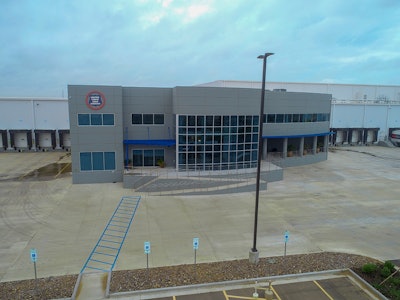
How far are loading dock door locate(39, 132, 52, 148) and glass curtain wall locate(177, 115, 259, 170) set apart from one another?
2663 cm

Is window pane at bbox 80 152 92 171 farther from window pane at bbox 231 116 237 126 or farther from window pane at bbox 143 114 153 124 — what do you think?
window pane at bbox 231 116 237 126

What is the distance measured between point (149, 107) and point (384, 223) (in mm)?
20356

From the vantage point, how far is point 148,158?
92.7 feet

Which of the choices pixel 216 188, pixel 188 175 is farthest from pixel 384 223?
pixel 188 175

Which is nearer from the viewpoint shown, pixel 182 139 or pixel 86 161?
pixel 86 161

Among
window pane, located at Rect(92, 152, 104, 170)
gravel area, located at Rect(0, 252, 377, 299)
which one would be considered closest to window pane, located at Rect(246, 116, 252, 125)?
window pane, located at Rect(92, 152, 104, 170)

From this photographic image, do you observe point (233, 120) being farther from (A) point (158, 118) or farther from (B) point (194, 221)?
(B) point (194, 221)

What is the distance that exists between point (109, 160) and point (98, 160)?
93 cm

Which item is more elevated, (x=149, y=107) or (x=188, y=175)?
(x=149, y=107)

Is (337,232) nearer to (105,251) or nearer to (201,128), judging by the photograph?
(105,251)

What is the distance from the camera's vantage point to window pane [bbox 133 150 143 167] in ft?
91.9

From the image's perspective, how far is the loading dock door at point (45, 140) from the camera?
43175 mm

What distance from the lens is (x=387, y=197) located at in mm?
22578

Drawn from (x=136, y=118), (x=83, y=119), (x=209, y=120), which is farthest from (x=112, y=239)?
(x=136, y=118)
